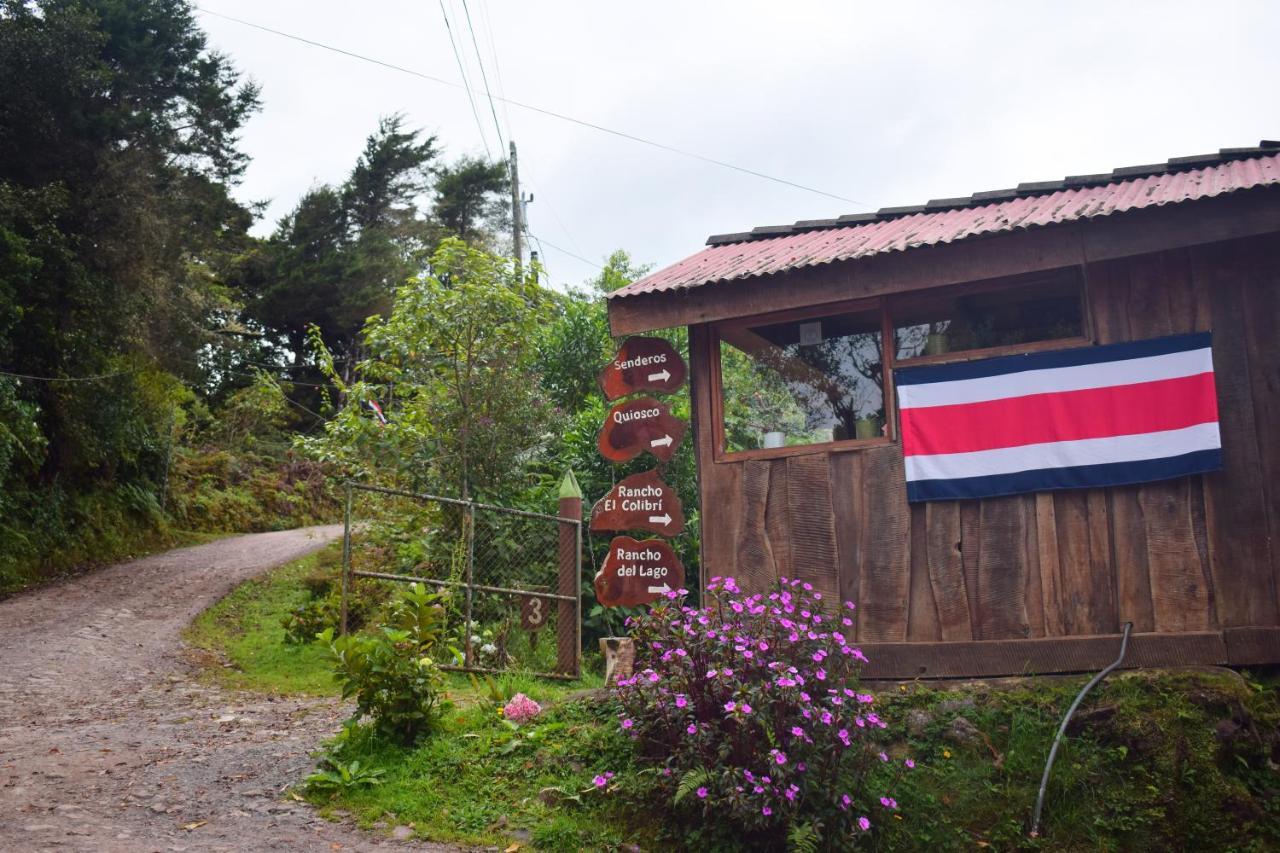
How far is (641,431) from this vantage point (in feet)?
26.5

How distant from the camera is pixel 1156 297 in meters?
6.61

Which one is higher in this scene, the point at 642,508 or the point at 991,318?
the point at 991,318

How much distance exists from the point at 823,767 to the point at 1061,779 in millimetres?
1338

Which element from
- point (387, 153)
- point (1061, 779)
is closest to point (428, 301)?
point (1061, 779)

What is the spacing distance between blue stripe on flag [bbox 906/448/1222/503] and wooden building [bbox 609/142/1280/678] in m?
0.10

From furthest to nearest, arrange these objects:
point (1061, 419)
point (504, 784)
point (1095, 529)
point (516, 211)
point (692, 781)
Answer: point (516, 211) < point (1061, 419) < point (1095, 529) < point (504, 784) < point (692, 781)

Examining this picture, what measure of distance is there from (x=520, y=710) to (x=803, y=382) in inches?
120

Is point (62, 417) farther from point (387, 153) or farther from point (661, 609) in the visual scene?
point (387, 153)

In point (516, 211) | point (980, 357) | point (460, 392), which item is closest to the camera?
point (980, 357)

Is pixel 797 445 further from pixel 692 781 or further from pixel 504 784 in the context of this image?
pixel 504 784

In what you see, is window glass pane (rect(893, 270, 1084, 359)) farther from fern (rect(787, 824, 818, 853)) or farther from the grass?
the grass

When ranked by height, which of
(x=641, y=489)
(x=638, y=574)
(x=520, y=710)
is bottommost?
(x=520, y=710)

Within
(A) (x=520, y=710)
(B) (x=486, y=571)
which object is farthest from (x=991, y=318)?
(B) (x=486, y=571)

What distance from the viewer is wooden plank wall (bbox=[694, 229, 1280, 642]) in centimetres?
621
